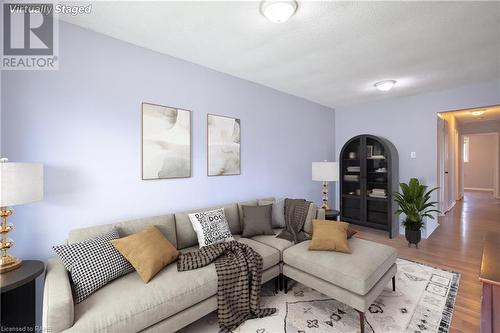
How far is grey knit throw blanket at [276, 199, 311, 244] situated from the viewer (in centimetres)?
259

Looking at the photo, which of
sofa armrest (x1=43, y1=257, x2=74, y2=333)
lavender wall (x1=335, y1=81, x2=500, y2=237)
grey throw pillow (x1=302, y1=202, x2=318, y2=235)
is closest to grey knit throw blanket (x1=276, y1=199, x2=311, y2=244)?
grey throw pillow (x1=302, y1=202, x2=318, y2=235)

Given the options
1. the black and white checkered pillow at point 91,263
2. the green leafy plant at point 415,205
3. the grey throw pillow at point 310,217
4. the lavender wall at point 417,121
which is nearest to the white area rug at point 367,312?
the grey throw pillow at point 310,217

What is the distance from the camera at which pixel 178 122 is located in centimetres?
258

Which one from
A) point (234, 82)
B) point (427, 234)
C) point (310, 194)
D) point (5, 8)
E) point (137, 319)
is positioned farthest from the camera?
point (310, 194)

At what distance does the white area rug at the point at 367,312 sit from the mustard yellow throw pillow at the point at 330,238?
1.68 feet

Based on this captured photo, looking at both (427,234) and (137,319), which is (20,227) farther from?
(427,234)

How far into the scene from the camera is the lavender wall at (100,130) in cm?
180

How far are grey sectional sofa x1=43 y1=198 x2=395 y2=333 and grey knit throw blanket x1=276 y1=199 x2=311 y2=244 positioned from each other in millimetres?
159

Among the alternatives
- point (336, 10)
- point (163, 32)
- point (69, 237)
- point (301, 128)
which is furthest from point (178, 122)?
point (301, 128)

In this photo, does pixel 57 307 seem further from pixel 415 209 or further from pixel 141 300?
pixel 415 209

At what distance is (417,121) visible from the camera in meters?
4.02

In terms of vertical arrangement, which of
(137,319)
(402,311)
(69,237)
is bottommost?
(402,311)

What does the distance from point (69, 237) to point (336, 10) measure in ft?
8.91

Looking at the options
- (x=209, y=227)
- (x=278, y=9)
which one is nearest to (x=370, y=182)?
(x=209, y=227)
